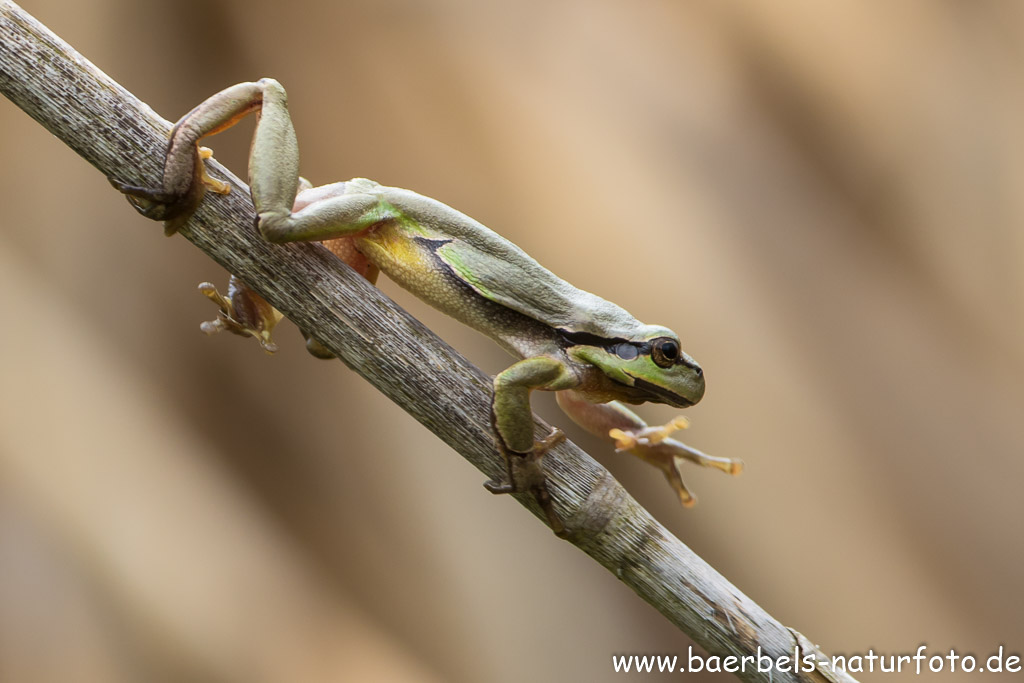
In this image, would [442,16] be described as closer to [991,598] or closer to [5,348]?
[5,348]

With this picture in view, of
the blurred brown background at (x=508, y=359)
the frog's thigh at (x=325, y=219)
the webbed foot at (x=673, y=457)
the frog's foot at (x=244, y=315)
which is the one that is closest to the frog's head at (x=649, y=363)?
the webbed foot at (x=673, y=457)

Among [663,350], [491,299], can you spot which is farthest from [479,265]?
[663,350]

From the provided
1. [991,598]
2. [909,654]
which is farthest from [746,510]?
[991,598]

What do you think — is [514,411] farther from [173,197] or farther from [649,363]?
[173,197]

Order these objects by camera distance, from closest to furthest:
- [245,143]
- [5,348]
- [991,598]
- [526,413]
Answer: [526,413] → [5,348] → [245,143] → [991,598]

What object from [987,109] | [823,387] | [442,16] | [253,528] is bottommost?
[253,528]

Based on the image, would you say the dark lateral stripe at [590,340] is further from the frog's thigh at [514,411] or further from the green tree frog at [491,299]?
the frog's thigh at [514,411]

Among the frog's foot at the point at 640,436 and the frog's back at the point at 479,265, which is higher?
the frog's back at the point at 479,265
